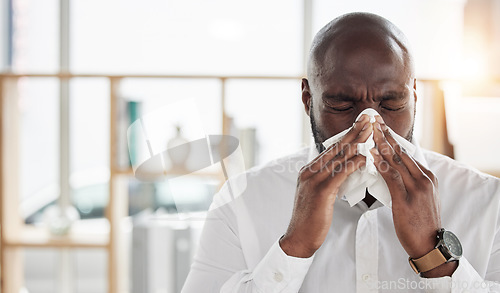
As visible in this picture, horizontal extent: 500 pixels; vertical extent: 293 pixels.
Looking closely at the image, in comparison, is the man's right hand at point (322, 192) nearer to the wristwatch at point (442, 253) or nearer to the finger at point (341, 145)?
the finger at point (341, 145)

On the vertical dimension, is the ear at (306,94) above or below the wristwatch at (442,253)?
above

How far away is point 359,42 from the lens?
1133 millimetres

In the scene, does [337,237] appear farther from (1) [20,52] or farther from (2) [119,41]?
(1) [20,52]

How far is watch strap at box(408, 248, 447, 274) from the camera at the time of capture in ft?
3.17

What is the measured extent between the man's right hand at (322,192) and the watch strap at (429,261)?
0.17 m

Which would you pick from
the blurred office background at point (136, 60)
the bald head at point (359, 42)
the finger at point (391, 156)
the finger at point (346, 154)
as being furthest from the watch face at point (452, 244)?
the blurred office background at point (136, 60)

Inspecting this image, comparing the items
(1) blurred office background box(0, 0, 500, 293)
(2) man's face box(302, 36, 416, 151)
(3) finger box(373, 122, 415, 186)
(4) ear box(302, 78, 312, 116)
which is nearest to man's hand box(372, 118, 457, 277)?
(3) finger box(373, 122, 415, 186)

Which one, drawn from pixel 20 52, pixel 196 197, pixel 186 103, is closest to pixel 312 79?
pixel 196 197

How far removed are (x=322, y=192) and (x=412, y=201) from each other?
157 mm

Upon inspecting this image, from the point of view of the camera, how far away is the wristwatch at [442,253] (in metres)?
0.96

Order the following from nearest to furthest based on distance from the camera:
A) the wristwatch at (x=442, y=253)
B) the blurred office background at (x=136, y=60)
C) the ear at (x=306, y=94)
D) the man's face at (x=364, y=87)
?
1. the wristwatch at (x=442, y=253)
2. the man's face at (x=364, y=87)
3. the ear at (x=306, y=94)
4. the blurred office background at (x=136, y=60)

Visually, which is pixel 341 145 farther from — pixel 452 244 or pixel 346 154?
pixel 452 244

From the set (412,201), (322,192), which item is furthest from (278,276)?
(412,201)

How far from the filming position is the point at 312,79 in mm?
1193
